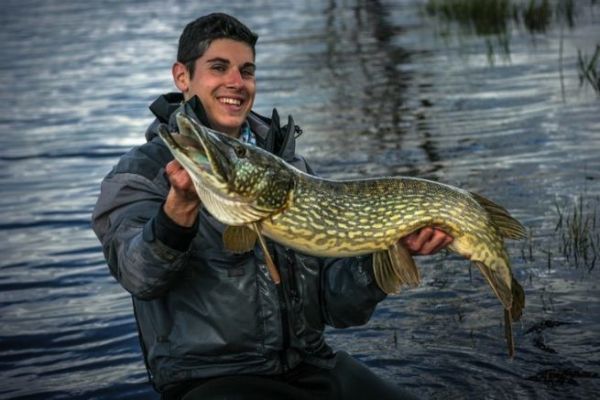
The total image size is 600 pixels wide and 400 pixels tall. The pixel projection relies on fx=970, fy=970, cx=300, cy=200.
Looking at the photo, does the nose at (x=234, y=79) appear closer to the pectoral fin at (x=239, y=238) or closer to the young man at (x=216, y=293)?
the young man at (x=216, y=293)

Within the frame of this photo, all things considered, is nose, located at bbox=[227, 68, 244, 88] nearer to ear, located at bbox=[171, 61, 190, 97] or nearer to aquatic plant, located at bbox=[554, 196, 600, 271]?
ear, located at bbox=[171, 61, 190, 97]

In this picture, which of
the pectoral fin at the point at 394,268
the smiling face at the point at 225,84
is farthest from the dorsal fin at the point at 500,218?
the smiling face at the point at 225,84

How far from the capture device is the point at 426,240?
156 inches

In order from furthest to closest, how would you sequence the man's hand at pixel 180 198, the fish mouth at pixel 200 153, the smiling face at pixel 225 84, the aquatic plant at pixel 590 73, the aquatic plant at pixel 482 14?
1. the aquatic plant at pixel 482 14
2. the aquatic plant at pixel 590 73
3. the smiling face at pixel 225 84
4. the man's hand at pixel 180 198
5. the fish mouth at pixel 200 153

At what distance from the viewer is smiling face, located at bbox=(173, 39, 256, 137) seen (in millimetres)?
4402

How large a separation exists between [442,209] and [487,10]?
18.9m

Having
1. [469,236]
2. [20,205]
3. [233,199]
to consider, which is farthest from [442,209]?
[20,205]

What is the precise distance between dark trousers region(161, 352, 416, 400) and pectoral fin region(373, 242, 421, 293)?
53 centimetres

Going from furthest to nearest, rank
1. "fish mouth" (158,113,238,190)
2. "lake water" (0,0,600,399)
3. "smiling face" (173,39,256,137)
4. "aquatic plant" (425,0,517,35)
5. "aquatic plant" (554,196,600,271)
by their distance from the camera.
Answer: "aquatic plant" (425,0,517,35) < "aquatic plant" (554,196,600,271) < "lake water" (0,0,600,399) < "smiling face" (173,39,256,137) < "fish mouth" (158,113,238,190)

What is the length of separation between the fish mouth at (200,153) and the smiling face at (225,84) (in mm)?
915

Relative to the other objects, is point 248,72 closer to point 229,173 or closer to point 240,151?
point 240,151

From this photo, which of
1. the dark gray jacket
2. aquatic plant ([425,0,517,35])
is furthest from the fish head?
aquatic plant ([425,0,517,35])

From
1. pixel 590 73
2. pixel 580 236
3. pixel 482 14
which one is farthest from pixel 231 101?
pixel 482 14

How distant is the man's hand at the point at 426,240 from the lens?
3955 millimetres
